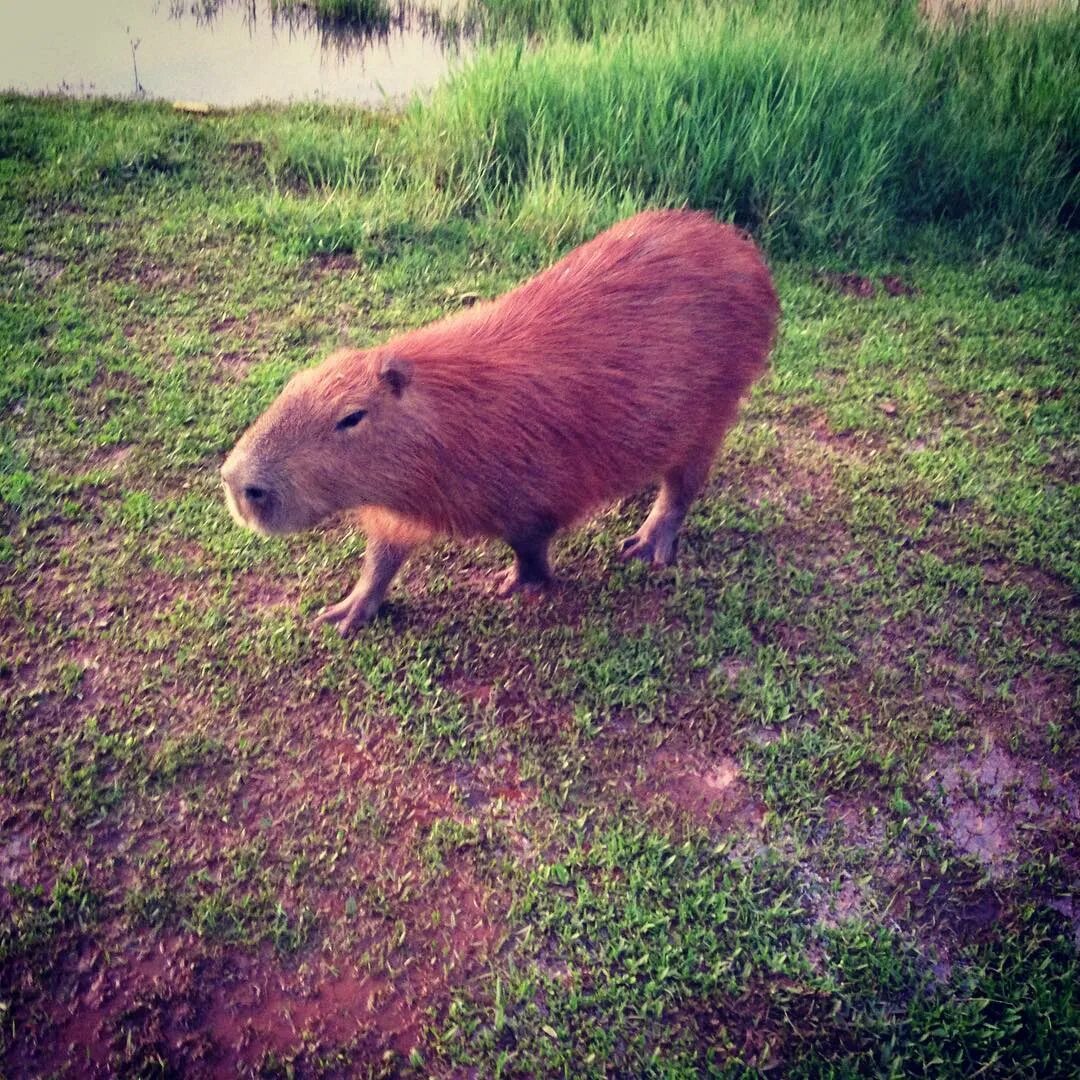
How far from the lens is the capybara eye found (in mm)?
2326

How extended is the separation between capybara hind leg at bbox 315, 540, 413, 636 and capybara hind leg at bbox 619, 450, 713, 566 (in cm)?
83

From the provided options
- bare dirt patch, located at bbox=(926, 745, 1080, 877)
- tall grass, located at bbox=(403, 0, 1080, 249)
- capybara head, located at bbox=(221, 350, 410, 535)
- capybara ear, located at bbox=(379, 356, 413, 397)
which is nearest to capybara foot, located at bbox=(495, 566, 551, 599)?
capybara head, located at bbox=(221, 350, 410, 535)

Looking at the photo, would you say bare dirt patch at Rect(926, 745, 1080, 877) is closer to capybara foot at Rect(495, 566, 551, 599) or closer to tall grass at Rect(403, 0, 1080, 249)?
capybara foot at Rect(495, 566, 551, 599)

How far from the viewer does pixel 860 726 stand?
2.65m

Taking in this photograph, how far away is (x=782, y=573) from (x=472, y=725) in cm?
122

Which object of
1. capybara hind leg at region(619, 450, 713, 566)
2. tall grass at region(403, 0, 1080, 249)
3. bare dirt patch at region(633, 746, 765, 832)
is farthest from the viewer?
tall grass at region(403, 0, 1080, 249)

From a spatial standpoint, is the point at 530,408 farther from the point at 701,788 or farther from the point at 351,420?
the point at 701,788

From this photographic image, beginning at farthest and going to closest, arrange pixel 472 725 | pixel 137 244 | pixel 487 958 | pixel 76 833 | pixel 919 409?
pixel 137 244 → pixel 919 409 → pixel 472 725 → pixel 76 833 → pixel 487 958

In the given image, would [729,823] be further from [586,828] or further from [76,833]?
[76,833]

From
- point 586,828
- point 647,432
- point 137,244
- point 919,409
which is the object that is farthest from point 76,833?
point 919,409

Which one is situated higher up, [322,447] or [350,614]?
[322,447]

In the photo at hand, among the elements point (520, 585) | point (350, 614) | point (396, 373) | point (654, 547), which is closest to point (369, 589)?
point (350, 614)

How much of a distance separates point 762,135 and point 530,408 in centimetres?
310

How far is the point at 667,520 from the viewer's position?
10.3ft
